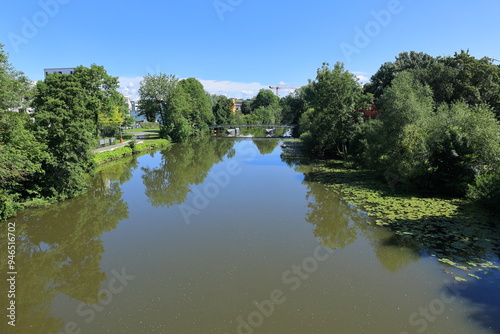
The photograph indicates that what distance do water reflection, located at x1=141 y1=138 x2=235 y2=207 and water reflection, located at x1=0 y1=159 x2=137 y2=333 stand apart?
2.64 meters

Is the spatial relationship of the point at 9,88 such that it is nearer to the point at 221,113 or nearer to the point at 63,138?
the point at 63,138

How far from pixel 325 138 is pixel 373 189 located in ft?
44.3

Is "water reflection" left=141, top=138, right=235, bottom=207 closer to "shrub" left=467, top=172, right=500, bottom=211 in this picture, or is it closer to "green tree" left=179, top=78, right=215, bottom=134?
"shrub" left=467, top=172, right=500, bottom=211

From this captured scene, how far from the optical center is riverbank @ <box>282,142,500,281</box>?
1034cm

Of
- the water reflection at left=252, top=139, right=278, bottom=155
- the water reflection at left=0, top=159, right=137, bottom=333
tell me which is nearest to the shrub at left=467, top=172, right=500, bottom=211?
the water reflection at left=0, top=159, right=137, bottom=333

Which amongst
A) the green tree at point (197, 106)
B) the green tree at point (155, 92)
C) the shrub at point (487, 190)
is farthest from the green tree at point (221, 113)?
the shrub at point (487, 190)

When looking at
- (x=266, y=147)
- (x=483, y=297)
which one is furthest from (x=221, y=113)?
(x=483, y=297)

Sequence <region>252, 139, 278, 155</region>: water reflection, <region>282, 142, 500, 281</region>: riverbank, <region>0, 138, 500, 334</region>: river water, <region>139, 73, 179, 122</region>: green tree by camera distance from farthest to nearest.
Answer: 1. <region>139, 73, 179, 122</region>: green tree
2. <region>252, 139, 278, 155</region>: water reflection
3. <region>282, 142, 500, 281</region>: riverbank
4. <region>0, 138, 500, 334</region>: river water

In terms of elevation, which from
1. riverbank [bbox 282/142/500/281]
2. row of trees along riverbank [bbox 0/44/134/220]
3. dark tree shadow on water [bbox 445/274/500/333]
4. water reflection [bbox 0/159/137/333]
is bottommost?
water reflection [bbox 0/159/137/333]

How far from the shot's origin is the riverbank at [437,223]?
33.9ft

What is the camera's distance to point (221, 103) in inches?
3585

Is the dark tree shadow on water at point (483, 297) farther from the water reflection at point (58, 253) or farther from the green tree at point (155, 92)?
the green tree at point (155, 92)

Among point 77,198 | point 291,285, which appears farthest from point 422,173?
point 77,198

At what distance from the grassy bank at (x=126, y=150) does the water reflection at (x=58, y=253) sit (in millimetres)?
10799
